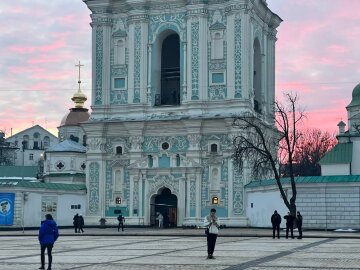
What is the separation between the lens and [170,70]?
61125mm

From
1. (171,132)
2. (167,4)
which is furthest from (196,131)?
(167,4)

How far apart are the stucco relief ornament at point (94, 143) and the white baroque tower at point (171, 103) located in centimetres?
8

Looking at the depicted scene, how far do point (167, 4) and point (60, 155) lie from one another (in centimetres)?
2496

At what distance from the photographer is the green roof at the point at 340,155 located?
186ft

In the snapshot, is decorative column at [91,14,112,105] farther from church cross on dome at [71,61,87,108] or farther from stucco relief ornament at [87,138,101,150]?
church cross on dome at [71,61,87,108]

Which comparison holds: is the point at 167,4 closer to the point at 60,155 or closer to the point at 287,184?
the point at 287,184

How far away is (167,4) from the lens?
58938 mm

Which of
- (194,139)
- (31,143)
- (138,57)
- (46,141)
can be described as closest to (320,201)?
(194,139)

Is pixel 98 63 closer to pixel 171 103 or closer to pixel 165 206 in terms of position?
pixel 171 103

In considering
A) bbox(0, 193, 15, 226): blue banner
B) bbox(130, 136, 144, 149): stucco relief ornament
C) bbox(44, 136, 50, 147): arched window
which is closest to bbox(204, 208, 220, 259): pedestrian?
bbox(0, 193, 15, 226): blue banner

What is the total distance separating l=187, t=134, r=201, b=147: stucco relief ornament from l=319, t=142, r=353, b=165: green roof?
9131 mm

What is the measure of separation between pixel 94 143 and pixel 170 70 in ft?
26.3

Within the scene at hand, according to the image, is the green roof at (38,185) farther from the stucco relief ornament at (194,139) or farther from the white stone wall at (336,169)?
the white stone wall at (336,169)

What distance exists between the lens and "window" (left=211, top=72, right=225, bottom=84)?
186 ft
